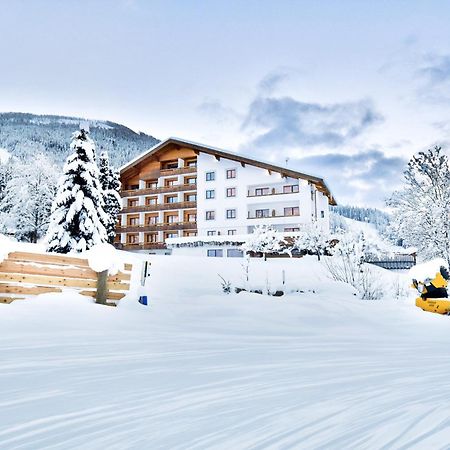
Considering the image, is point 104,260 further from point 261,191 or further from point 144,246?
point 144,246

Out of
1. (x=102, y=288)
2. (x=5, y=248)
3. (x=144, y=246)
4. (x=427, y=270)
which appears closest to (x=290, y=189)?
(x=144, y=246)

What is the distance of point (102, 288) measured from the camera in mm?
8977

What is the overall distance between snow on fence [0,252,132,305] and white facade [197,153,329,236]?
27.2 meters

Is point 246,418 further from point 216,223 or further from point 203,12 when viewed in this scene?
point 216,223

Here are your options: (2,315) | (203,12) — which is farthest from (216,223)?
(2,315)

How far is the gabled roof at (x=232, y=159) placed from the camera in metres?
35.0

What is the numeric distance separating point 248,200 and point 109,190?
1405 centimetres

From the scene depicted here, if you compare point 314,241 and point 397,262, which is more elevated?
point 314,241

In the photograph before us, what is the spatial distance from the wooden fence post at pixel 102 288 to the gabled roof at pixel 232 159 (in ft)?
91.1

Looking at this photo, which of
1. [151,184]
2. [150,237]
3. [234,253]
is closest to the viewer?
[234,253]

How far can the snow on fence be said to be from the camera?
8281mm

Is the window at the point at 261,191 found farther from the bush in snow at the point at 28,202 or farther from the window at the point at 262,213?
the bush in snow at the point at 28,202

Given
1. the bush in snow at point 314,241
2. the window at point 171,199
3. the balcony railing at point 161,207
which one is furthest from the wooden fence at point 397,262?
the window at point 171,199

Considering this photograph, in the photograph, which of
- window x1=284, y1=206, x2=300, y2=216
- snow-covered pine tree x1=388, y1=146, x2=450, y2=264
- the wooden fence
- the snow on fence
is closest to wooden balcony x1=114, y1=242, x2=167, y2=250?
window x1=284, y1=206, x2=300, y2=216
